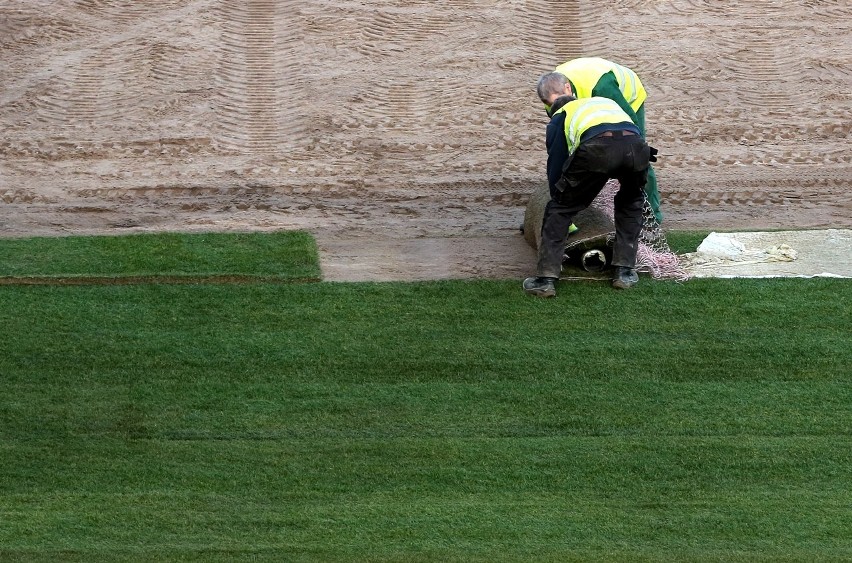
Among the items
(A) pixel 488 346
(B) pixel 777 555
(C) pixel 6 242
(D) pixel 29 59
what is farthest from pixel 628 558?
(D) pixel 29 59

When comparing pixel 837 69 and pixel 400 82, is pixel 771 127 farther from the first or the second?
pixel 400 82

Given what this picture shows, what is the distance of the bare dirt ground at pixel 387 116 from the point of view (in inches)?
441

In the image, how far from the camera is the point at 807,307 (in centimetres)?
912

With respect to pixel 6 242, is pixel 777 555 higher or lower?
higher

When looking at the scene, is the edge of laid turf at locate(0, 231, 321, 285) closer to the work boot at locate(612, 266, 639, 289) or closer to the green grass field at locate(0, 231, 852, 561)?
the green grass field at locate(0, 231, 852, 561)

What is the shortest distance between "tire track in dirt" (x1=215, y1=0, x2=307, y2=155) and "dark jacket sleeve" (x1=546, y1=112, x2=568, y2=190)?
415 cm

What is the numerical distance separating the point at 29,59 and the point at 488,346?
313 inches

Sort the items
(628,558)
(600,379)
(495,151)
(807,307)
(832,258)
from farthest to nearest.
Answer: (495,151)
(832,258)
(807,307)
(600,379)
(628,558)

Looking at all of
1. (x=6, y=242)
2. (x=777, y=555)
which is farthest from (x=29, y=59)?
(x=777, y=555)

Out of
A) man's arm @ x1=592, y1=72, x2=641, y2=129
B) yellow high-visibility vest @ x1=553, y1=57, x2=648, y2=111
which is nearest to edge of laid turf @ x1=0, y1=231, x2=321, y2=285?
yellow high-visibility vest @ x1=553, y1=57, x2=648, y2=111

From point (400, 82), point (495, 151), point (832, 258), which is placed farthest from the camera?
point (400, 82)

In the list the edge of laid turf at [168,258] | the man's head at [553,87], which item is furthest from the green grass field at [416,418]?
the man's head at [553,87]

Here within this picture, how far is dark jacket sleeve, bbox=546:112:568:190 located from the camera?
9047 millimetres

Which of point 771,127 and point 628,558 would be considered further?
point 771,127
